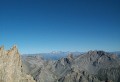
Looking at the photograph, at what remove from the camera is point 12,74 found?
69.0 metres

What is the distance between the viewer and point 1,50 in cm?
6825

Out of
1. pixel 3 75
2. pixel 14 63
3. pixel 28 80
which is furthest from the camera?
pixel 28 80

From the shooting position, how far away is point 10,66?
6888 centimetres

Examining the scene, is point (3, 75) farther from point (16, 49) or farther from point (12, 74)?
point (16, 49)

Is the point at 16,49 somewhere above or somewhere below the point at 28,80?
above

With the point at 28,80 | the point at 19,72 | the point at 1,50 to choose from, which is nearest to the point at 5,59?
the point at 1,50

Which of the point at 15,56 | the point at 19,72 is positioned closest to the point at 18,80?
the point at 19,72

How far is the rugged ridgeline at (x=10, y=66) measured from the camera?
217ft

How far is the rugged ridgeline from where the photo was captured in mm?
66106

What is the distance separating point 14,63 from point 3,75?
714 cm

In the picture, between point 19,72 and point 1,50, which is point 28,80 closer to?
point 19,72

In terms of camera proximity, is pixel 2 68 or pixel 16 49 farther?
pixel 16 49

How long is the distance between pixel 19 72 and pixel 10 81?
22.6 ft

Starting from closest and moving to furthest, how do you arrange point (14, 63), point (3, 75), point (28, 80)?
point (3, 75), point (14, 63), point (28, 80)
